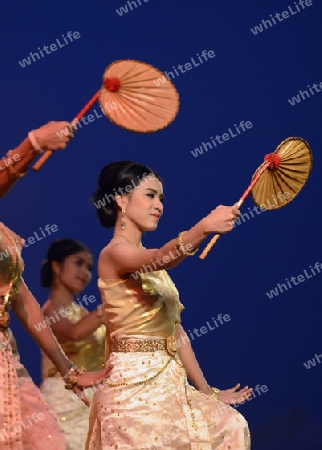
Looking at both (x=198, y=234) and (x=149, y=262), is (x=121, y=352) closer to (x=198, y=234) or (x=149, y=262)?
(x=149, y=262)

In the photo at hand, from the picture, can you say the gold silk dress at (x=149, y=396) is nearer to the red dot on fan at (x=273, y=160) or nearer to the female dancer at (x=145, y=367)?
the female dancer at (x=145, y=367)

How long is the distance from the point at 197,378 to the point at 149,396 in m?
0.44

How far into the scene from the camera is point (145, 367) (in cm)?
295

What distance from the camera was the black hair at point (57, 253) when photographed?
4734mm

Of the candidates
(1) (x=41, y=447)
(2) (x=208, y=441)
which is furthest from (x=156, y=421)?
(1) (x=41, y=447)

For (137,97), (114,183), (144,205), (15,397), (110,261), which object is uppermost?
(137,97)

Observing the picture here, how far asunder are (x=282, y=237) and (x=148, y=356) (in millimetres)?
2657

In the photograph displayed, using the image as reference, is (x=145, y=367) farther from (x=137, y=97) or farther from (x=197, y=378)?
(x=137, y=97)

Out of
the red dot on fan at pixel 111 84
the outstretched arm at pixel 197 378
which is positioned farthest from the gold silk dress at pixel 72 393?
the red dot on fan at pixel 111 84

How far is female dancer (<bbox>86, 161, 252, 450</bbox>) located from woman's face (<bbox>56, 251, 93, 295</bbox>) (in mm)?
1505

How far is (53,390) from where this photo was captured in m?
4.51

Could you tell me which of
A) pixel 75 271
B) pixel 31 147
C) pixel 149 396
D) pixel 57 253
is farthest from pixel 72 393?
pixel 31 147

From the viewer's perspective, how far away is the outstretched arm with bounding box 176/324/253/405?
3.30m

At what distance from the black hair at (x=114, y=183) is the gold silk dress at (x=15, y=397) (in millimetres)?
590
